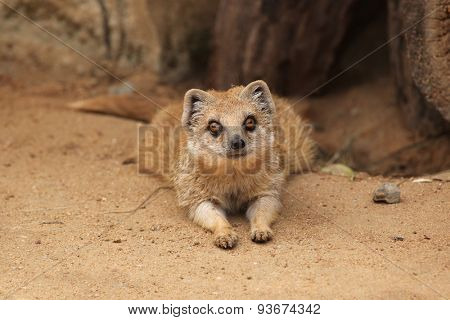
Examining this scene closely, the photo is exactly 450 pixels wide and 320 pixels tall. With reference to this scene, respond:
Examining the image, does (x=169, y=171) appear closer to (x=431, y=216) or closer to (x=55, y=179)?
(x=55, y=179)

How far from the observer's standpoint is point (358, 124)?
6.88 metres

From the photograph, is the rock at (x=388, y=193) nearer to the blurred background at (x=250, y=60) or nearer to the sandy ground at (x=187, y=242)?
the sandy ground at (x=187, y=242)

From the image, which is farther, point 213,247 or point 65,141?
point 65,141

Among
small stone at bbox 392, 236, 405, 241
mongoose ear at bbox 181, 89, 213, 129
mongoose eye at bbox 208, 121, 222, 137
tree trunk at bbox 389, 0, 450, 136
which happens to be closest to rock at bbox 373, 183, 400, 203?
small stone at bbox 392, 236, 405, 241

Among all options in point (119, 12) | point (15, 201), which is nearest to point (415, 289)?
point (15, 201)

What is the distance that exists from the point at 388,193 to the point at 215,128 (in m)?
1.30

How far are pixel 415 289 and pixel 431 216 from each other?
1099 mm

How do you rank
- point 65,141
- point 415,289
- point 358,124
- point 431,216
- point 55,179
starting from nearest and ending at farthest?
point 415,289 → point 431,216 → point 55,179 → point 65,141 → point 358,124

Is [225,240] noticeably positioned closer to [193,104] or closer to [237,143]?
[237,143]

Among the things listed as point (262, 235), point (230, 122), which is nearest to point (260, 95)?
point (230, 122)

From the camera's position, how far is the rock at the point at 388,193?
454cm

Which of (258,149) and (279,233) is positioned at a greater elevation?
(258,149)

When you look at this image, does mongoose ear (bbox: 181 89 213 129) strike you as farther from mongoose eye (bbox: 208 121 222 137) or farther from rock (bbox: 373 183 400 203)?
rock (bbox: 373 183 400 203)

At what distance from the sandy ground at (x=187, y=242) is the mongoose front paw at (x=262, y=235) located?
0.05 m
